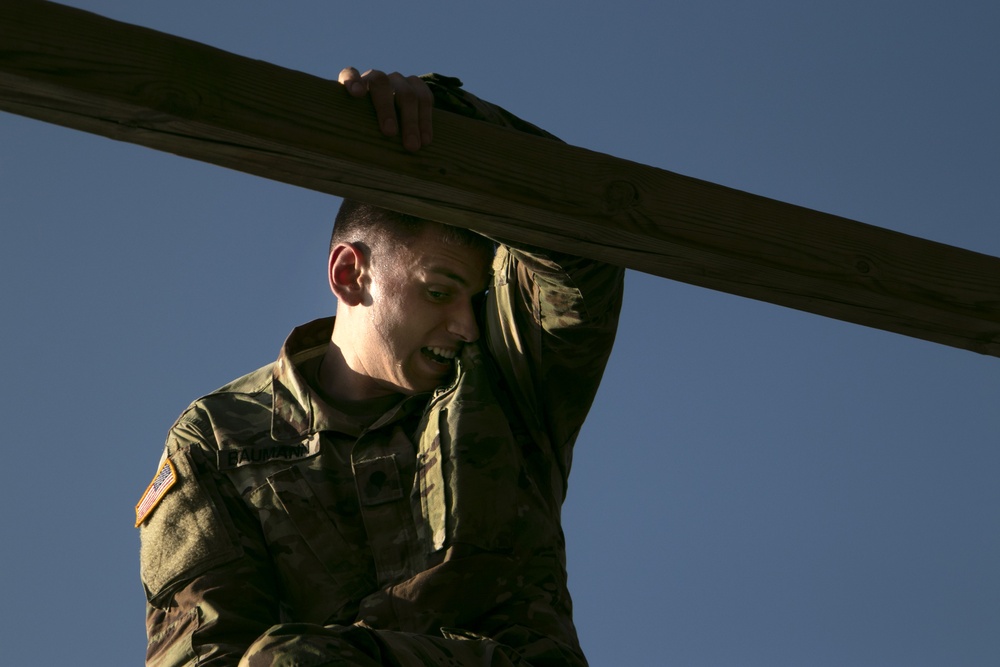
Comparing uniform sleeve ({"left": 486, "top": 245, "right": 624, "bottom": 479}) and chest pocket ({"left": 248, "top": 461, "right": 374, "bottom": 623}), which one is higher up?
uniform sleeve ({"left": 486, "top": 245, "right": 624, "bottom": 479})

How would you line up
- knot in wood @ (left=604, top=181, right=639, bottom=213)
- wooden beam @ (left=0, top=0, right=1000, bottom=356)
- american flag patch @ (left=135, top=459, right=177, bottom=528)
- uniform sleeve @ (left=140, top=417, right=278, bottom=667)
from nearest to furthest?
wooden beam @ (left=0, top=0, right=1000, bottom=356) → knot in wood @ (left=604, top=181, right=639, bottom=213) → uniform sleeve @ (left=140, top=417, right=278, bottom=667) → american flag patch @ (left=135, top=459, right=177, bottom=528)

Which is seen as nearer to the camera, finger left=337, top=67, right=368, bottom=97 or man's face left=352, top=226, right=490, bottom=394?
finger left=337, top=67, right=368, bottom=97

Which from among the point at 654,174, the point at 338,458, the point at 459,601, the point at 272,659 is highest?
the point at 654,174

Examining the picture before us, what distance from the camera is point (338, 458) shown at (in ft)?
11.3

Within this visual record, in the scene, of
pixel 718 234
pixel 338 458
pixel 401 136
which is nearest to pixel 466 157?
pixel 401 136

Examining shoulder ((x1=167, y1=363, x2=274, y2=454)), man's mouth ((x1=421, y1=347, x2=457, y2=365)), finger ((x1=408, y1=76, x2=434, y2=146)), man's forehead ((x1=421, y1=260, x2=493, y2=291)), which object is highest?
man's forehead ((x1=421, y1=260, x2=493, y2=291))

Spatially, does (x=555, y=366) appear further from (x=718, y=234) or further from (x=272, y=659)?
(x=272, y=659)

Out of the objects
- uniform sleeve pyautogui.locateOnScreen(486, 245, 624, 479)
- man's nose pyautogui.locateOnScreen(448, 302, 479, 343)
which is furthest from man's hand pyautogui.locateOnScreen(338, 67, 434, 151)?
man's nose pyautogui.locateOnScreen(448, 302, 479, 343)

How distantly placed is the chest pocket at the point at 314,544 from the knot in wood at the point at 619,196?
1147 mm

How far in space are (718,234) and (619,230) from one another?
19cm

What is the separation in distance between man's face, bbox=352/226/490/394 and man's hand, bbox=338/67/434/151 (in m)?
1.04

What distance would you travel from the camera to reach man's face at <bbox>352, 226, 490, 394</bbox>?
354 cm

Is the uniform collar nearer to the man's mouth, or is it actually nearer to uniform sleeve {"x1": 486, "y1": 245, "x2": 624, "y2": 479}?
the man's mouth

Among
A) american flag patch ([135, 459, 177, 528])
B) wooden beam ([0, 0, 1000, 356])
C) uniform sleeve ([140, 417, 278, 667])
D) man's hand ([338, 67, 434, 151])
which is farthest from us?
american flag patch ([135, 459, 177, 528])
